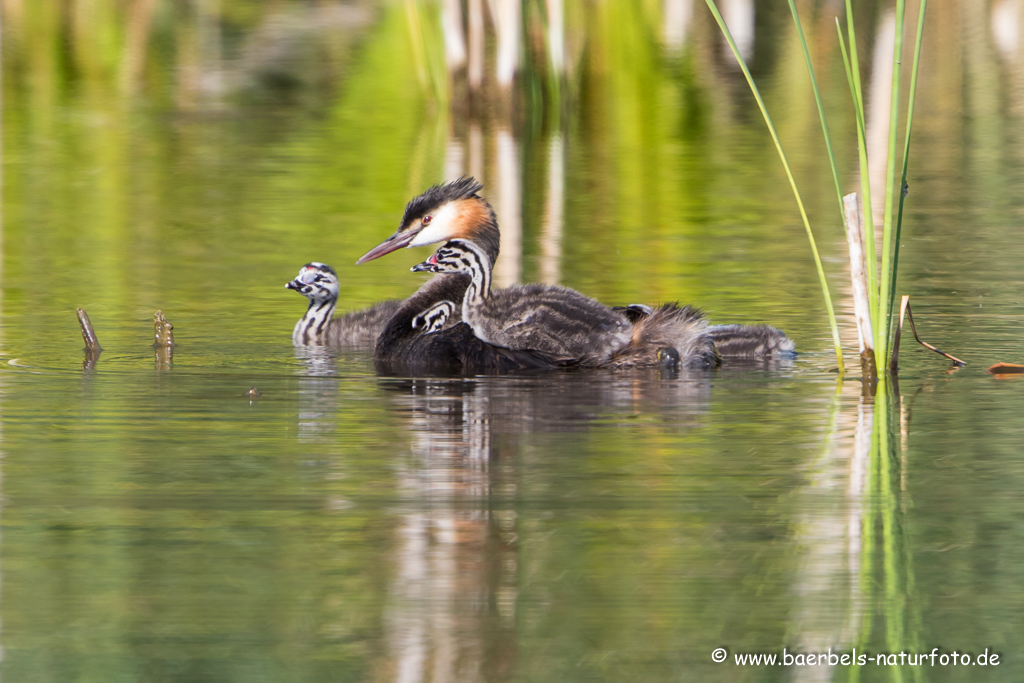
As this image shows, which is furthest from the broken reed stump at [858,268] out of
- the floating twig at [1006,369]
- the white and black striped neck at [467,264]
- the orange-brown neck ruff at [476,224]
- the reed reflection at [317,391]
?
the orange-brown neck ruff at [476,224]

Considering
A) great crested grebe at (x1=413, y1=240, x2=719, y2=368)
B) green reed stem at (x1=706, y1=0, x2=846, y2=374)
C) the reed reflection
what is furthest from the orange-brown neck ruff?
green reed stem at (x1=706, y1=0, x2=846, y2=374)

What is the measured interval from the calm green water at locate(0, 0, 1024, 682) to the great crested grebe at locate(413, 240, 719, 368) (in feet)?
0.63

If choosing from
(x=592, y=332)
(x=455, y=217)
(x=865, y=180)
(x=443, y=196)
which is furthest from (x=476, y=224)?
(x=865, y=180)

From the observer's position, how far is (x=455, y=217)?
322 inches

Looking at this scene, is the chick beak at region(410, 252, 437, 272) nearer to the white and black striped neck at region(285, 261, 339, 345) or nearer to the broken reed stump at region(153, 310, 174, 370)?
the white and black striped neck at region(285, 261, 339, 345)

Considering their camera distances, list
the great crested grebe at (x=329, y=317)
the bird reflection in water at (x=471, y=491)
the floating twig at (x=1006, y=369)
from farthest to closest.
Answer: the great crested grebe at (x=329, y=317) → the floating twig at (x=1006, y=369) → the bird reflection in water at (x=471, y=491)

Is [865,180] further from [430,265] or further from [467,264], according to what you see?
[430,265]

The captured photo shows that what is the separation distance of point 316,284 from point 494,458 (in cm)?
351

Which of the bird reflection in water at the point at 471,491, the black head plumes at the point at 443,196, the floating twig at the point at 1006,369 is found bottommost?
the bird reflection in water at the point at 471,491

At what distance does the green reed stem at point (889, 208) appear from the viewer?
5867mm

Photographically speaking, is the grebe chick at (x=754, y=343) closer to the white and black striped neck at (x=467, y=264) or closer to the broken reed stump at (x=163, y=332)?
the white and black striped neck at (x=467, y=264)

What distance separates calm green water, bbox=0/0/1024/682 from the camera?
377cm

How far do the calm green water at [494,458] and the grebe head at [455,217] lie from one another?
2.28 feet

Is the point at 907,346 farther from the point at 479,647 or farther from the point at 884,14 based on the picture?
the point at 884,14
